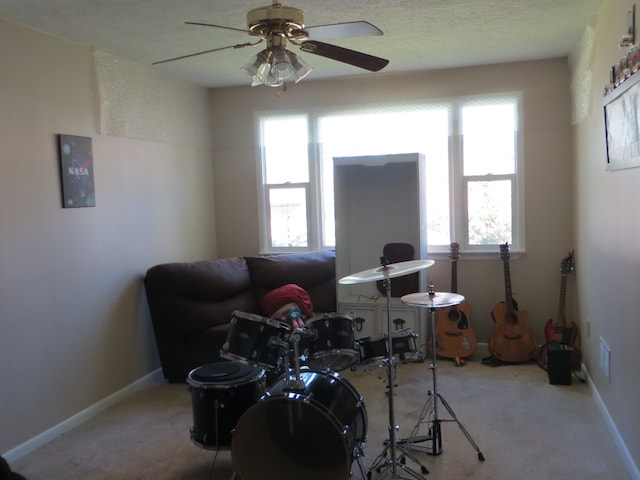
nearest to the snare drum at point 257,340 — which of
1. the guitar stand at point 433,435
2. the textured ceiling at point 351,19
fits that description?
the guitar stand at point 433,435

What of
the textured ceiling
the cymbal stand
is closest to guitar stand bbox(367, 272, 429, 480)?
the cymbal stand

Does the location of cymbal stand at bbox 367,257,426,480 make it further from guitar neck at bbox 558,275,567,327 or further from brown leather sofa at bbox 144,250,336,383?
guitar neck at bbox 558,275,567,327

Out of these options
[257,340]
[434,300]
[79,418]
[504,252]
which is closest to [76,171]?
[79,418]

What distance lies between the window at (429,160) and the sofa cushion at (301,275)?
421 millimetres

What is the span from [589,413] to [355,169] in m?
2.64

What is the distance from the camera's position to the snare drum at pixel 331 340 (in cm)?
305

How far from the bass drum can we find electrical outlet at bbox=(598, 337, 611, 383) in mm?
1553

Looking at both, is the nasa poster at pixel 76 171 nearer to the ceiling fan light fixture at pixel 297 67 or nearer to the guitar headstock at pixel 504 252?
the ceiling fan light fixture at pixel 297 67

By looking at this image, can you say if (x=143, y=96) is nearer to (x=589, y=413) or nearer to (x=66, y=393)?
(x=66, y=393)

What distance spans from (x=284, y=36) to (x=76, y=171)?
2029 mm

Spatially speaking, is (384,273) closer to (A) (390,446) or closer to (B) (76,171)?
(A) (390,446)

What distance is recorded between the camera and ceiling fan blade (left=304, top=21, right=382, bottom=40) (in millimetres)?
2275

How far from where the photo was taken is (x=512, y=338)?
178 inches

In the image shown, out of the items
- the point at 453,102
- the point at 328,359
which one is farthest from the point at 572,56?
the point at 328,359
